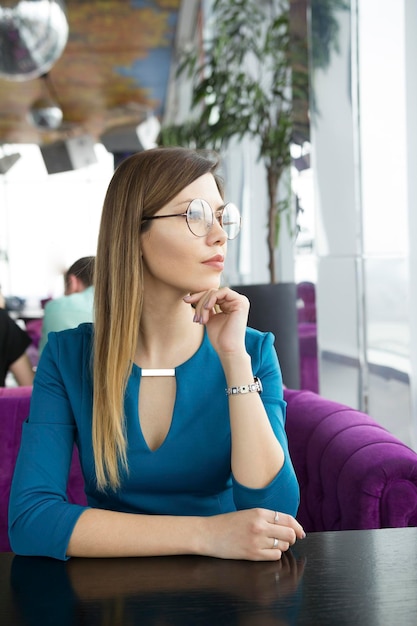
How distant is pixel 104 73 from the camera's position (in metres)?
12.0

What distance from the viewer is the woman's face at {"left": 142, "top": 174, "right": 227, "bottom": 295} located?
144 cm

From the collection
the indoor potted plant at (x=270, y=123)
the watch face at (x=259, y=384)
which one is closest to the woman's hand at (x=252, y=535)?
the watch face at (x=259, y=384)

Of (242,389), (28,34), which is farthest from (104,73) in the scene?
(242,389)

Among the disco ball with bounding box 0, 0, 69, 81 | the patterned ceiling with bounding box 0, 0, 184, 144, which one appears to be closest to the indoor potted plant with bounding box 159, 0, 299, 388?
the disco ball with bounding box 0, 0, 69, 81

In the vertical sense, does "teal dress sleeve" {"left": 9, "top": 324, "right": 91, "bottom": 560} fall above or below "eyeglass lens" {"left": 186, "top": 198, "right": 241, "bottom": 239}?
below

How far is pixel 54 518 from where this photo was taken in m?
1.26

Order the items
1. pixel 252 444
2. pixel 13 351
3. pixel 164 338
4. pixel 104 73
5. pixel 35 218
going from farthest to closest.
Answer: pixel 35 218
pixel 104 73
pixel 13 351
pixel 164 338
pixel 252 444

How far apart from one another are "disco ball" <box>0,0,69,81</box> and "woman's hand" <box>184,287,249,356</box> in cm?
290

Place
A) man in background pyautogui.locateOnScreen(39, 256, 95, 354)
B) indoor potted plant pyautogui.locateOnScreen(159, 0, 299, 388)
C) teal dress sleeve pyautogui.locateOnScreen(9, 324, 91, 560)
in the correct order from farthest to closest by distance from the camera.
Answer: indoor potted plant pyautogui.locateOnScreen(159, 0, 299, 388)
man in background pyautogui.locateOnScreen(39, 256, 95, 354)
teal dress sleeve pyautogui.locateOnScreen(9, 324, 91, 560)

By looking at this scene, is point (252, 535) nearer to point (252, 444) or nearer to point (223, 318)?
point (252, 444)

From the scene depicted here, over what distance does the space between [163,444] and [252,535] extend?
371 mm

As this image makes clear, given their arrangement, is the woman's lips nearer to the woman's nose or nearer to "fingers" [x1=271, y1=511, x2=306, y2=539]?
the woman's nose

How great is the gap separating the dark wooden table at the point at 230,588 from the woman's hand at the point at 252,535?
16 mm

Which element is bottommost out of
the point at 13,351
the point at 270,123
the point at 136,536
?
the point at 136,536
